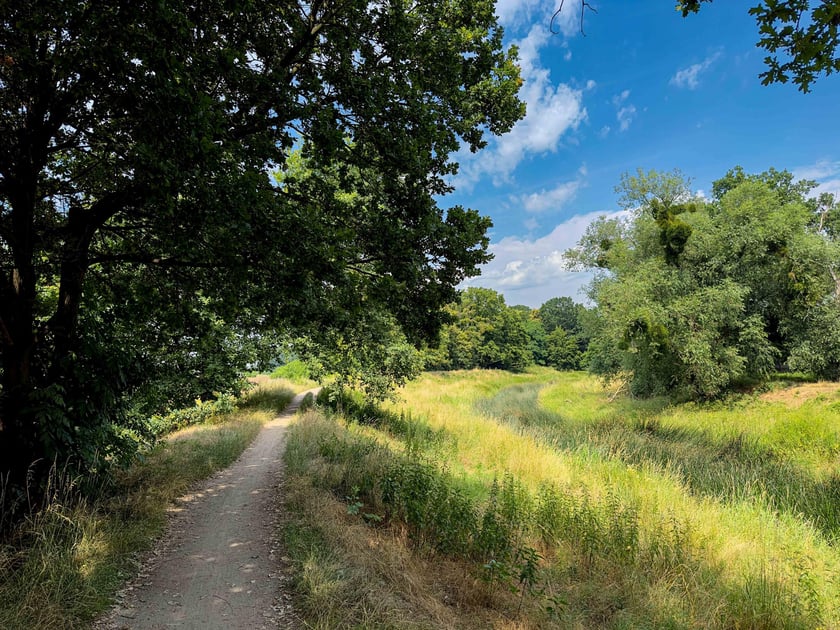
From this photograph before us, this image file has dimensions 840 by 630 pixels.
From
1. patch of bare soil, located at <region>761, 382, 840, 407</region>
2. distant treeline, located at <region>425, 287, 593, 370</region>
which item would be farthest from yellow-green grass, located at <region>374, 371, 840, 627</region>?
distant treeline, located at <region>425, 287, 593, 370</region>

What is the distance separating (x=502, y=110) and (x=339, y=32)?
13.0ft

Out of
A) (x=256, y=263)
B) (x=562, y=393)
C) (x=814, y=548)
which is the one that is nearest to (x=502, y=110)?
(x=256, y=263)

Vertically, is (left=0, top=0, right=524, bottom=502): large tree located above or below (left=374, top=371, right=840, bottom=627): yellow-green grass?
above

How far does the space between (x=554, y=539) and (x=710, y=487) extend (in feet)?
20.0

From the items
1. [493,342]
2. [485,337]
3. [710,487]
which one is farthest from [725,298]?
[485,337]

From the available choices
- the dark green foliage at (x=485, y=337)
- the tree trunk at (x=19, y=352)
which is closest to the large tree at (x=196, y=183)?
the tree trunk at (x=19, y=352)

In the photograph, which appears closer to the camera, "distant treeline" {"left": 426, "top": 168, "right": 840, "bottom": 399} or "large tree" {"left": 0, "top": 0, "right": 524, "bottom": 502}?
"large tree" {"left": 0, "top": 0, "right": 524, "bottom": 502}

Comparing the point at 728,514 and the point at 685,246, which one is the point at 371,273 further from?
the point at 685,246

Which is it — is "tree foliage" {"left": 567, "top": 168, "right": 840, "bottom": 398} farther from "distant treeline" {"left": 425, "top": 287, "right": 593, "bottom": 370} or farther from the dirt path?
"distant treeline" {"left": 425, "top": 287, "right": 593, "bottom": 370}

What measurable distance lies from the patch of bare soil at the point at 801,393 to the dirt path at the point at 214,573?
22.3 metres

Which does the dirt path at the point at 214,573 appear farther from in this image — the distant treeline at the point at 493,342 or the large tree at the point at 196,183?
the distant treeline at the point at 493,342

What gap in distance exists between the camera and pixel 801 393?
18.3 meters

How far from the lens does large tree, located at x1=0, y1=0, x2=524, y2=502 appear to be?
160 inches

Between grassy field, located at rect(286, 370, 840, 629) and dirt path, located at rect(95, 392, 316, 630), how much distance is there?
1.18 ft
